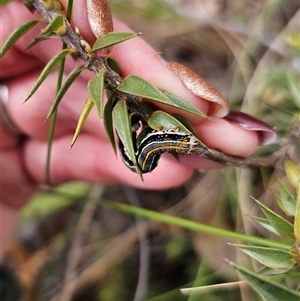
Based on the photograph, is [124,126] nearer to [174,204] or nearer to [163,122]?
[163,122]

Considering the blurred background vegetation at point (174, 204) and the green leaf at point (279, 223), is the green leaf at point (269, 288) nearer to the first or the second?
the green leaf at point (279, 223)

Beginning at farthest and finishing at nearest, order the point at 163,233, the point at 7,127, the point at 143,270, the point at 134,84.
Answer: the point at 163,233 → the point at 143,270 → the point at 7,127 → the point at 134,84

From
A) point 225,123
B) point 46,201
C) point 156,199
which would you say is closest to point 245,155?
point 225,123

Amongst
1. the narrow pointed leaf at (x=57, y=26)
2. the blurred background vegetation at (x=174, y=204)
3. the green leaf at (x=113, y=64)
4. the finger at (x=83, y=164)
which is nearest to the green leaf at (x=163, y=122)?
the green leaf at (x=113, y=64)

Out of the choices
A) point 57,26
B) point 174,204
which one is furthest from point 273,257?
point 174,204

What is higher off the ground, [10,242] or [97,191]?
[97,191]

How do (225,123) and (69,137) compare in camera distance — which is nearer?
(225,123)

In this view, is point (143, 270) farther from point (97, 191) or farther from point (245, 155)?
point (245, 155)
